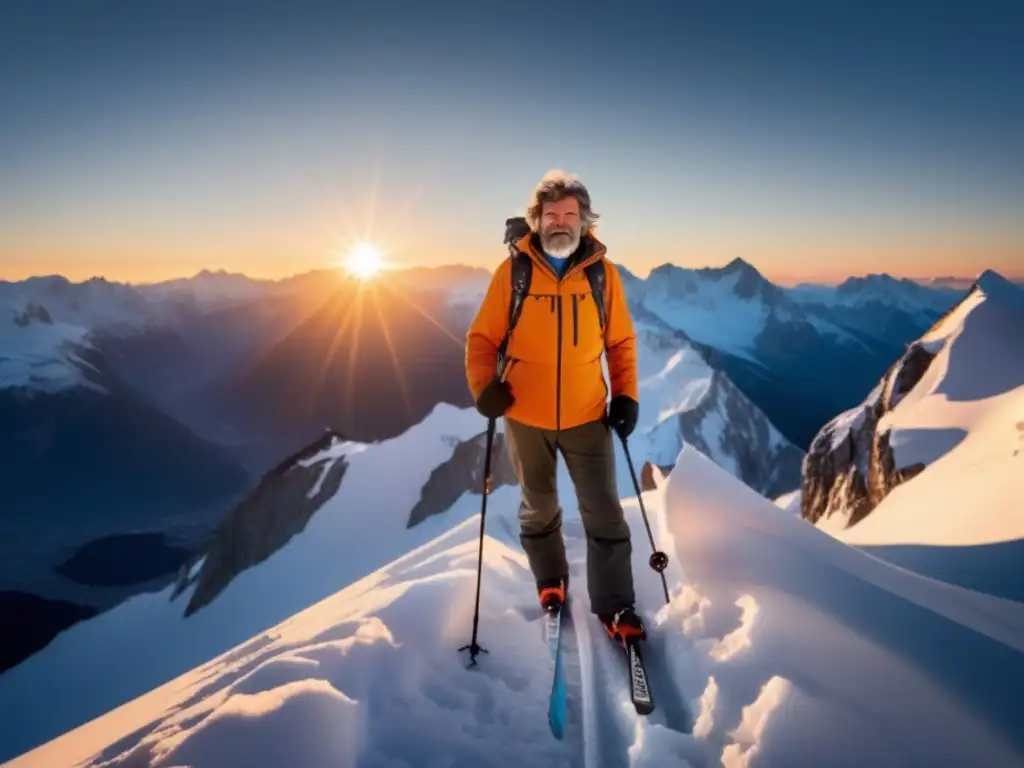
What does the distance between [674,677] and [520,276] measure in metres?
3.12

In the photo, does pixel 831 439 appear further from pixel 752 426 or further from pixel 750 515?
pixel 752 426

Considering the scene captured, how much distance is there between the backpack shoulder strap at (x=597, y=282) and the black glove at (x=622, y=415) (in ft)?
2.47

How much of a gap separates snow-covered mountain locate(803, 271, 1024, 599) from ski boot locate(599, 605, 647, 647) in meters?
3.45

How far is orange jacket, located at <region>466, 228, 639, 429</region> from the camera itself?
171 inches

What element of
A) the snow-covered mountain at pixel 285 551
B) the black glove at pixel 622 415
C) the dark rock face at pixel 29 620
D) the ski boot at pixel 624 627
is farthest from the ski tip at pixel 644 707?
the dark rock face at pixel 29 620

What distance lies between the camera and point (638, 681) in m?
3.55

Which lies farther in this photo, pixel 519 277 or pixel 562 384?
pixel 562 384

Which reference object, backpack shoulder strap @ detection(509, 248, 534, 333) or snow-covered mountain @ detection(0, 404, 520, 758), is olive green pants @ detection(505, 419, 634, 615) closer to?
backpack shoulder strap @ detection(509, 248, 534, 333)

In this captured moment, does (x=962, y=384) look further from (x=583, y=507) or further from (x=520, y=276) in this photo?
(x=520, y=276)

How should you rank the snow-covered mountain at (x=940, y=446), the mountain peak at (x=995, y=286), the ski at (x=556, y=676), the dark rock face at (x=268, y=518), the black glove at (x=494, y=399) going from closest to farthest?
1. the ski at (x=556, y=676)
2. the black glove at (x=494, y=399)
3. the snow-covered mountain at (x=940, y=446)
4. the mountain peak at (x=995, y=286)
5. the dark rock face at (x=268, y=518)

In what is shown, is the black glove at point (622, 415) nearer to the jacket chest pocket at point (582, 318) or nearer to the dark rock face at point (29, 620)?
the jacket chest pocket at point (582, 318)

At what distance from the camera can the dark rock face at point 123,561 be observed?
A: 139125mm

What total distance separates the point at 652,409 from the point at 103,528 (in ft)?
634

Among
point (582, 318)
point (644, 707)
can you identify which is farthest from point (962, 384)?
point (644, 707)
